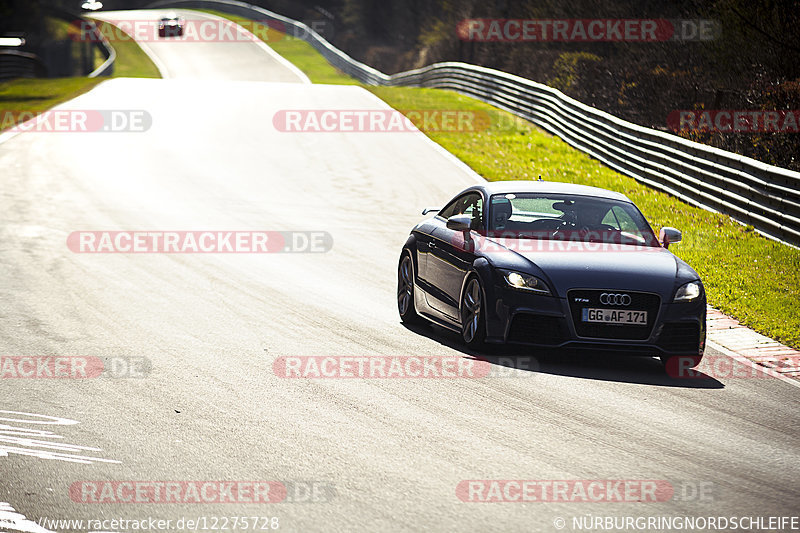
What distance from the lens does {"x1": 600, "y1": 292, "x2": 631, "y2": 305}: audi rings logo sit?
8.75m

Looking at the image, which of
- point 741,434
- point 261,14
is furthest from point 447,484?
point 261,14

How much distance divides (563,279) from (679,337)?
1.08 metres

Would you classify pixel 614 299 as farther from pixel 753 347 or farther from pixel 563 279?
pixel 753 347

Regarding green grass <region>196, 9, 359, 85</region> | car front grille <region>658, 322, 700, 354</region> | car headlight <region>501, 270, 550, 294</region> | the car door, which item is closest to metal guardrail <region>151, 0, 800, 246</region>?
the car door

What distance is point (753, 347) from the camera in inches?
405

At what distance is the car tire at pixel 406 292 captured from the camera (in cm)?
1060

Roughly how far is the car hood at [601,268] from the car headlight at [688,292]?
0.08m

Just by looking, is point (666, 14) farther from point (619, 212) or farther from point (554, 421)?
point (554, 421)

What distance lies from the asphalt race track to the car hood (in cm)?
73

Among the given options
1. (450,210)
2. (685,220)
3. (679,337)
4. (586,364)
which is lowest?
(685,220)

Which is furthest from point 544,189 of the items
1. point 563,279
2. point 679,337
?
point 679,337

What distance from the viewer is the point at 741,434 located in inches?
279

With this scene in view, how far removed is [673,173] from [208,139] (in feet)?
41.6

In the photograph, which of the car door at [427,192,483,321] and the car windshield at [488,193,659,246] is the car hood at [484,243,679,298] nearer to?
the car windshield at [488,193,659,246]
